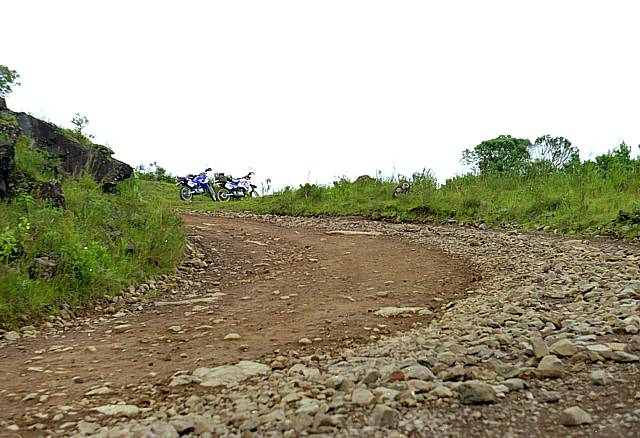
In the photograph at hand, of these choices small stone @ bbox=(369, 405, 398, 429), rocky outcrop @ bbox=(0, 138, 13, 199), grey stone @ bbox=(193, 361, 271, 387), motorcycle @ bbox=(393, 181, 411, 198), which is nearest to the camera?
small stone @ bbox=(369, 405, 398, 429)

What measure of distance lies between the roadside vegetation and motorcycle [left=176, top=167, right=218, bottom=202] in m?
2.12

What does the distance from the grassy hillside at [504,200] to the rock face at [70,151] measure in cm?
582

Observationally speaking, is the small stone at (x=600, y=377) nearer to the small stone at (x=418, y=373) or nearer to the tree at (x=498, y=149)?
the small stone at (x=418, y=373)

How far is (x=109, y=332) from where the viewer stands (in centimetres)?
491

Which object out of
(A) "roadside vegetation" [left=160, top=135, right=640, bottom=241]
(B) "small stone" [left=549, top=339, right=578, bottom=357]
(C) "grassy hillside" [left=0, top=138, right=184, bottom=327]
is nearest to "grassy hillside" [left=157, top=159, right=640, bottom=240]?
(A) "roadside vegetation" [left=160, top=135, right=640, bottom=241]

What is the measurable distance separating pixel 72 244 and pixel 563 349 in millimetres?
5065

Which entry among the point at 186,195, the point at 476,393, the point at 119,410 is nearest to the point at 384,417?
the point at 476,393

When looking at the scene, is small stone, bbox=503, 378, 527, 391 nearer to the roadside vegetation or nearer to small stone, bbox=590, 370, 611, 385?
small stone, bbox=590, 370, 611, 385

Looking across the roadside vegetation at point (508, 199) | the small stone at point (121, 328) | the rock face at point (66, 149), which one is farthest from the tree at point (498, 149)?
the small stone at point (121, 328)

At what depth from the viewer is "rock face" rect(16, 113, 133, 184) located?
990 centimetres

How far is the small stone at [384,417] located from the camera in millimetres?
2592

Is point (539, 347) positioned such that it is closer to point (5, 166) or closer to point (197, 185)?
point (5, 166)

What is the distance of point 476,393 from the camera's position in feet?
9.17

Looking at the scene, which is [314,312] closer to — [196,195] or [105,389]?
[105,389]
